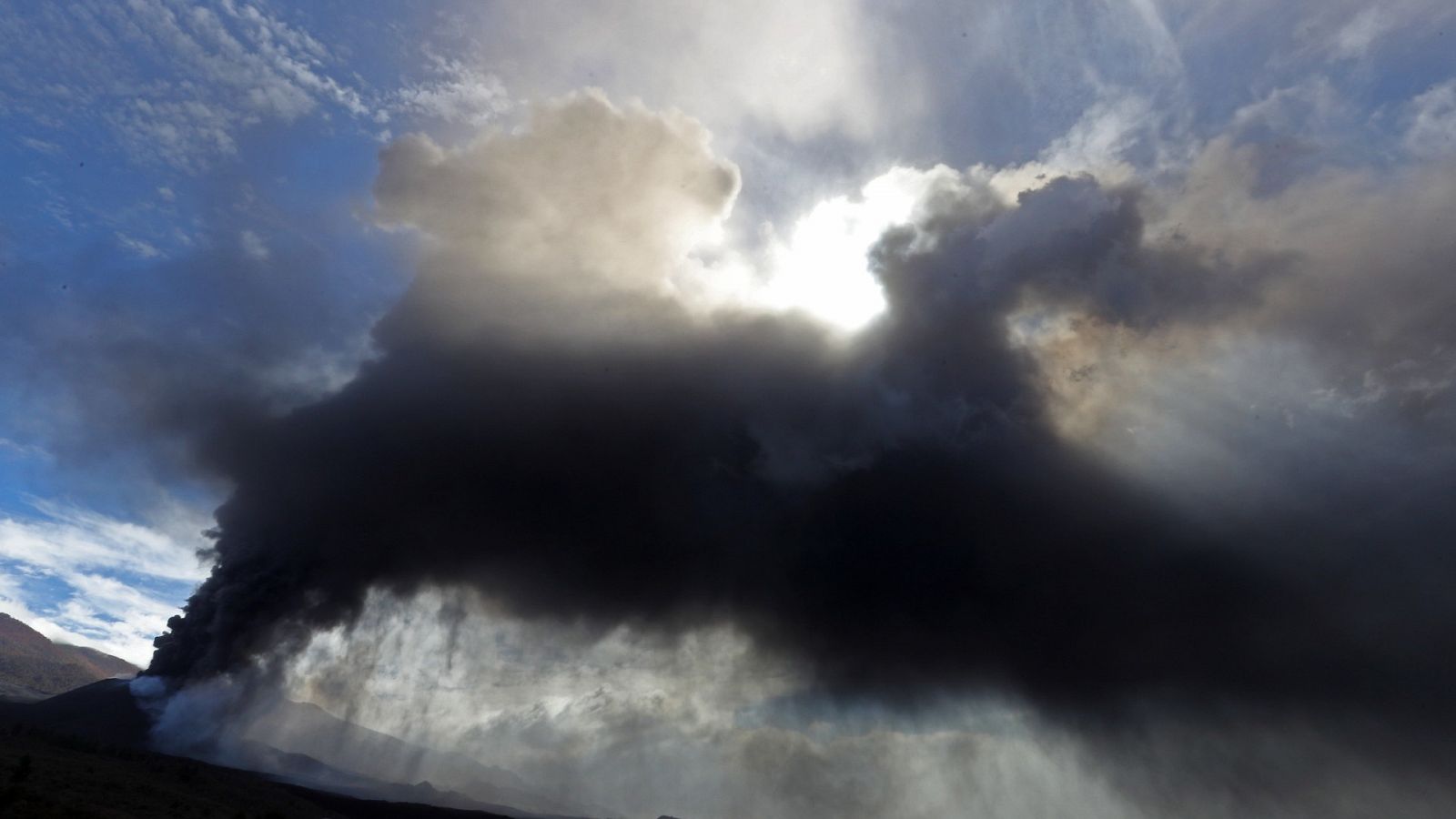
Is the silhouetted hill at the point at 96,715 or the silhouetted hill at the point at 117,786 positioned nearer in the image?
the silhouetted hill at the point at 117,786

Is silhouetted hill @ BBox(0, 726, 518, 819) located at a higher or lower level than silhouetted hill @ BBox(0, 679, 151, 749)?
lower

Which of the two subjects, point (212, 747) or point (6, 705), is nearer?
point (212, 747)

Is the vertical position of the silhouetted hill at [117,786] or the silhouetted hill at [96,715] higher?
the silhouetted hill at [96,715]

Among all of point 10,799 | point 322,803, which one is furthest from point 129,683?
point 10,799

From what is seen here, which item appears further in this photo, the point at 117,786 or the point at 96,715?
the point at 96,715

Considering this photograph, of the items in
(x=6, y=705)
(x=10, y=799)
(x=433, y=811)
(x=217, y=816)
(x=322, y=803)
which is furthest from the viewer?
(x=6, y=705)

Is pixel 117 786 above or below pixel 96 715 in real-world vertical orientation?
below

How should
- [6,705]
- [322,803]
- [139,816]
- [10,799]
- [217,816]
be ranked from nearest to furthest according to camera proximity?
[10,799] < [139,816] < [217,816] < [322,803] < [6,705]

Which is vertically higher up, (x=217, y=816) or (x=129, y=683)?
(x=129, y=683)

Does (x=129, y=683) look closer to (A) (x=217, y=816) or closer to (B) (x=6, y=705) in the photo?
(B) (x=6, y=705)

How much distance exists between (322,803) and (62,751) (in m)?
47.2

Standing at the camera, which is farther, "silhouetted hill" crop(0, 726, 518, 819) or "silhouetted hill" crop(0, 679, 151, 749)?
"silhouetted hill" crop(0, 679, 151, 749)

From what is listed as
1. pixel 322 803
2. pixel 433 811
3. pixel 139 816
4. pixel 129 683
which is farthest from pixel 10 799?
pixel 129 683

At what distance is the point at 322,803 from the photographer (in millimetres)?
129625
